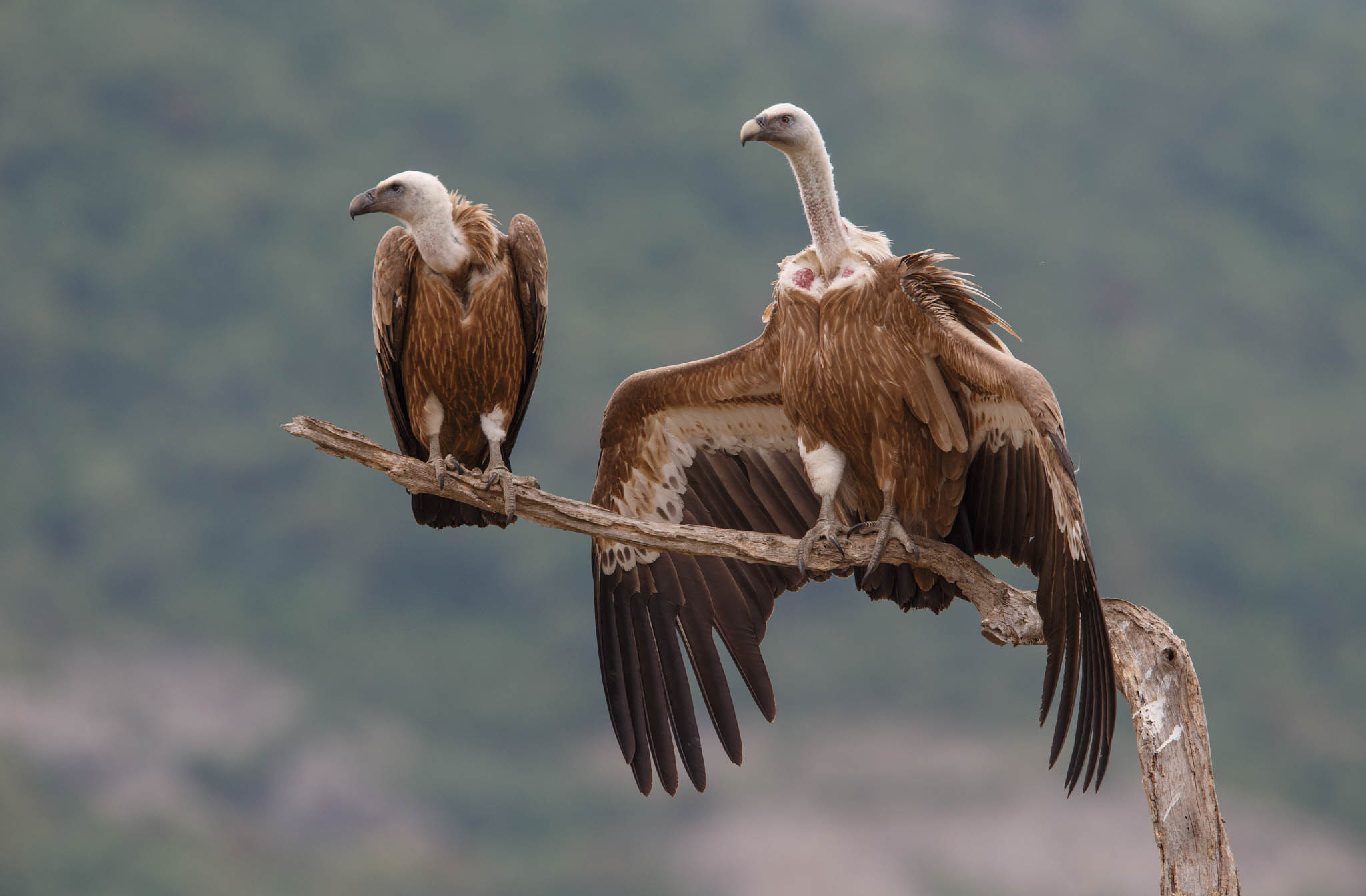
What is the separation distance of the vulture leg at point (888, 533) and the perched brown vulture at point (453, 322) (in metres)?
1.31

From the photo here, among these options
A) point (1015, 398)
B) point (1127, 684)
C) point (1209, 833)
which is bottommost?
point (1209, 833)

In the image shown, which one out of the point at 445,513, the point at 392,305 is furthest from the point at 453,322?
the point at 445,513

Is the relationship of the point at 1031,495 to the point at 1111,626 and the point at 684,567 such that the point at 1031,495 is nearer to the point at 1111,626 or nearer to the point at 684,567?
the point at 1111,626

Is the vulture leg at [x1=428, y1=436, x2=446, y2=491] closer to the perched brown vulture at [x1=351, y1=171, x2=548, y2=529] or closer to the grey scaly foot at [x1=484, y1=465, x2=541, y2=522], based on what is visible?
the perched brown vulture at [x1=351, y1=171, x2=548, y2=529]

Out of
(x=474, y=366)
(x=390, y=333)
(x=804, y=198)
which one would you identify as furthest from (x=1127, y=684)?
(x=390, y=333)

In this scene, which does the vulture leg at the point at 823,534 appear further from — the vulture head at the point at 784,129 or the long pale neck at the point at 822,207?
the vulture head at the point at 784,129

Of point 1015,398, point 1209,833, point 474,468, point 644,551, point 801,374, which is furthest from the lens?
point 644,551

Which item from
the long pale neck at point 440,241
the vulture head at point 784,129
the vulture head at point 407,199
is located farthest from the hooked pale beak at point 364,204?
the vulture head at point 784,129

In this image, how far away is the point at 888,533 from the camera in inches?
215

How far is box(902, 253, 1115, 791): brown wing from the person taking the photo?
4.65 metres

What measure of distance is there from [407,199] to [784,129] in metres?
1.45

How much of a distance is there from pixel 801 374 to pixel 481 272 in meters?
1.31

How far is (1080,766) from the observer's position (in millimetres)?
4734

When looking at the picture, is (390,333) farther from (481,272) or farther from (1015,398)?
(1015,398)
